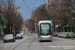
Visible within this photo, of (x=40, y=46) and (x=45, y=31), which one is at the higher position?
(x=45, y=31)

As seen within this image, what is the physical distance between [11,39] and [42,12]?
37.0 m

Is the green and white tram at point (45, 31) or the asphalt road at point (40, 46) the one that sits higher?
the green and white tram at point (45, 31)

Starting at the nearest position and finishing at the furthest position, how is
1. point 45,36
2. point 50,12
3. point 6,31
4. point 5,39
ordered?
point 45,36 < point 5,39 < point 6,31 < point 50,12


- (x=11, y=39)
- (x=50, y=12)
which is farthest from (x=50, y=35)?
(x=50, y=12)

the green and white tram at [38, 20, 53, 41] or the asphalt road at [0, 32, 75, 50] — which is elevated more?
the green and white tram at [38, 20, 53, 41]

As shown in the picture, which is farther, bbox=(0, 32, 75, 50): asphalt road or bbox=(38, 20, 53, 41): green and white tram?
bbox=(38, 20, 53, 41): green and white tram

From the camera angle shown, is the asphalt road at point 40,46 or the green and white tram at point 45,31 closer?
the asphalt road at point 40,46

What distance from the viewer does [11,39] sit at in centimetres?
2789

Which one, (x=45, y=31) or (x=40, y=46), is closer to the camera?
(x=40, y=46)

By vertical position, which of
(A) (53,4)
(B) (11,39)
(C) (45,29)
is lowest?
(B) (11,39)

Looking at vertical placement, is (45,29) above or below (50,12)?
below

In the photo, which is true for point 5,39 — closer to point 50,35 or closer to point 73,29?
point 50,35

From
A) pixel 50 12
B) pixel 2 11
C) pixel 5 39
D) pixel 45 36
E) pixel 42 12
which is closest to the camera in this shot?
pixel 45 36

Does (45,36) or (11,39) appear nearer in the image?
(45,36)
